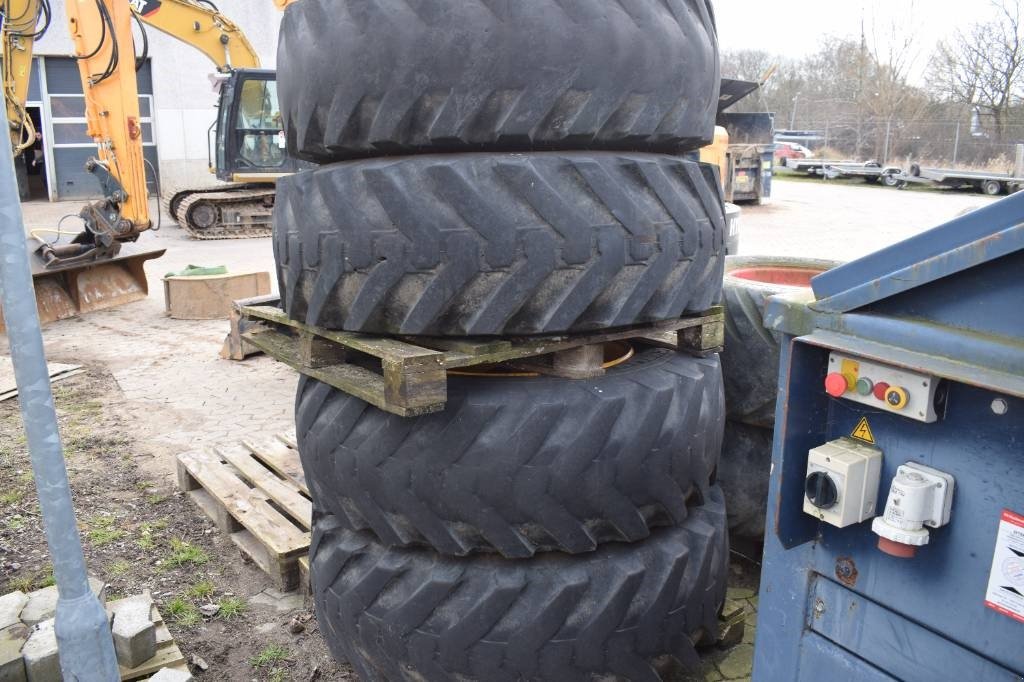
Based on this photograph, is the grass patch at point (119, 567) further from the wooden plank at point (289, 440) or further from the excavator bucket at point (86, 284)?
the excavator bucket at point (86, 284)

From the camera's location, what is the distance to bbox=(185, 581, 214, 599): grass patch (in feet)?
11.9

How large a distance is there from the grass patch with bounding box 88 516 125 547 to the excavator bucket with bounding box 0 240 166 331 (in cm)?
567

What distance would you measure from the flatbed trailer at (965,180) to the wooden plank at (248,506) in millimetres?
24741

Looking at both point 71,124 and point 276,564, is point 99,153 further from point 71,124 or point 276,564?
point 71,124

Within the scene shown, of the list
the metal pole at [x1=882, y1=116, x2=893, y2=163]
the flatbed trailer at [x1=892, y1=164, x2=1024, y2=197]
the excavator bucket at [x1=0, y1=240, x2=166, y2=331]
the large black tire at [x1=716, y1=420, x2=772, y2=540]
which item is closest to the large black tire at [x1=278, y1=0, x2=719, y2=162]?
the large black tire at [x1=716, y1=420, x2=772, y2=540]

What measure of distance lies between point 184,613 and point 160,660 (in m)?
0.51

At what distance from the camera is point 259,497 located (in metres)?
4.27

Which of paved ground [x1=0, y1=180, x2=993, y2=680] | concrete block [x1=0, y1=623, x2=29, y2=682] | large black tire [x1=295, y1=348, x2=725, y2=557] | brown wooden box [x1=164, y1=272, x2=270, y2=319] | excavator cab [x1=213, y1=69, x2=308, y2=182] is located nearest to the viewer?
large black tire [x1=295, y1=348, x2=725, y2=557]

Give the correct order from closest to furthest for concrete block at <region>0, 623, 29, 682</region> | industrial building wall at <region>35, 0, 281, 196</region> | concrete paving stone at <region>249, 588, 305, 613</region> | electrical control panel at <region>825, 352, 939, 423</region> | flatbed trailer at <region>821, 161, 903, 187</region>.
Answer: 1. electrical control panel at <region>825, 352, 939, 423</region>
2. concrete block at <region>0, 623, 29, 682</region>
3. concrete paving stone at <region>249, 588, 305, 613</region>
4. industrial building wall at <region>35, 0, 281, 196</region>
5. flatbed trailer at <region>821, 161, 903, 187</region>

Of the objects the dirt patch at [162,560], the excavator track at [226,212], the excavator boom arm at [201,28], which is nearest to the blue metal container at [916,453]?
the dirt patch at [162,560]

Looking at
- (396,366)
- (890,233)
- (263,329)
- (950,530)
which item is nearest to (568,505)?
(396,366)

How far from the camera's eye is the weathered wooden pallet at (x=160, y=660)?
2936 mm

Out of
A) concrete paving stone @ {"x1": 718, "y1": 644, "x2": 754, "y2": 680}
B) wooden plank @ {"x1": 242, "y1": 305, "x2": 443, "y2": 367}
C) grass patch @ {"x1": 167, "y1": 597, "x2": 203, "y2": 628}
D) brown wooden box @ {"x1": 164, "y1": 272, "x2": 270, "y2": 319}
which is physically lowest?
grass patch @ {"x1": 167, "y1": 597, "x2": 203, "y2": 628}

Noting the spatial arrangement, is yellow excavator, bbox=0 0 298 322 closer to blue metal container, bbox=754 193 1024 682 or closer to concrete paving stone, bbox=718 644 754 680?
concrete paving stone, bbox=718 644 754 680
